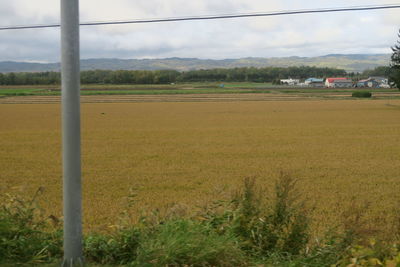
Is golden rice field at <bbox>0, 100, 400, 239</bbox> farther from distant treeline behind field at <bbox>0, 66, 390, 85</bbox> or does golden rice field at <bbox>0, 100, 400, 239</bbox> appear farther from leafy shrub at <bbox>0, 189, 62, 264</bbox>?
distant treeline behind field at <bbox>0, 66, 390, 85</bbox>

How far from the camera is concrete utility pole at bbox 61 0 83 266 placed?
507 centimetres

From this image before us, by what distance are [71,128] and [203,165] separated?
14.0 m

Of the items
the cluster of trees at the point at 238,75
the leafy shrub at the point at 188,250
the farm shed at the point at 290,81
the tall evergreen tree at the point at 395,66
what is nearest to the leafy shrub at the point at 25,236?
the leafy shrub at the point at 188,250

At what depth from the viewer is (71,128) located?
5152mm

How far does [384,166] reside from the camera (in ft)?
61.3

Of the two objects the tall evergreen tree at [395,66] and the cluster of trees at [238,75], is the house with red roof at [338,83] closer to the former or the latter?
the cluster of trees at [238,75]

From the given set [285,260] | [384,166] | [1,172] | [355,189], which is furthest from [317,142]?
[285,260]

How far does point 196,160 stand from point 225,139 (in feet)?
27.4

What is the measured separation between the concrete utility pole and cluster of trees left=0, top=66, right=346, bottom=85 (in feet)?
331

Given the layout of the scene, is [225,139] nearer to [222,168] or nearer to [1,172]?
[222,168]

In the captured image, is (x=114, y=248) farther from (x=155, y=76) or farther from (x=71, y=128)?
(x=155, y=76)

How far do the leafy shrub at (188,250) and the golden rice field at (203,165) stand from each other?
4.48 feet

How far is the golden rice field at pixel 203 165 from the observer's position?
1203 centimetres

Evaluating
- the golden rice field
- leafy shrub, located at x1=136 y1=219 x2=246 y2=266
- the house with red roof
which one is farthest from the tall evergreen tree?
the house with red roof
